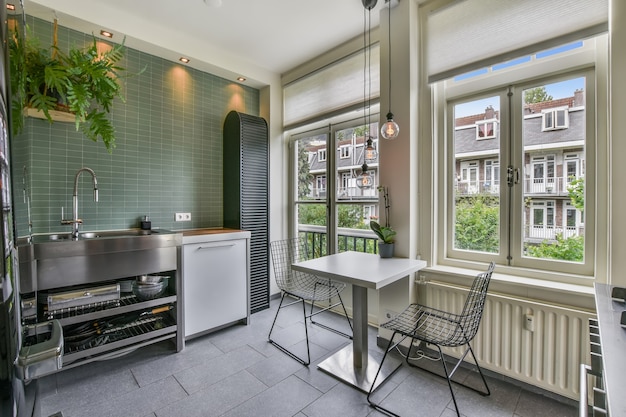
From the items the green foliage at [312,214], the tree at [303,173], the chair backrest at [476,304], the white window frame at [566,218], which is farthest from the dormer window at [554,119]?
the tree at [303,173]

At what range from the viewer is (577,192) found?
190 centimetres

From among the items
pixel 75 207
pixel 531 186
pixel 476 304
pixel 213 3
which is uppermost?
pixel 213 3

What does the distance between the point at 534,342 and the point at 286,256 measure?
2274mm

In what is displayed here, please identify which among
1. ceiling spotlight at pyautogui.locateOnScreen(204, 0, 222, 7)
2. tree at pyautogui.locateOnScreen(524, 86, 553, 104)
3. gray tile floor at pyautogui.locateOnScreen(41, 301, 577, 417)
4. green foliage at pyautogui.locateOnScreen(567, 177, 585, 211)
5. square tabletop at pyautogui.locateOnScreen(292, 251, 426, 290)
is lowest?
gray tile floor at pyautogui.locateOnScreen(41, 301, 577, 417)

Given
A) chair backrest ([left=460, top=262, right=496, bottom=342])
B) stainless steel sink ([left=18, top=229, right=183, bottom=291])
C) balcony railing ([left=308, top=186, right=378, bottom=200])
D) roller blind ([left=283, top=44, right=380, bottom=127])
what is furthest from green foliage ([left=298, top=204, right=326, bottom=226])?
chair backrest ([left=460, top=262, right=496, bottom=342])

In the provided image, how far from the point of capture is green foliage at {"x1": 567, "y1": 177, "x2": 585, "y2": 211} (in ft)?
6.17

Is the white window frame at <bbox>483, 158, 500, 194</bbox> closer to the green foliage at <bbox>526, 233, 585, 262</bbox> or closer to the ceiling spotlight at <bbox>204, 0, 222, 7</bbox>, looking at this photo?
the green foliage at <bbox>526, 233, 585, 262</bbox>

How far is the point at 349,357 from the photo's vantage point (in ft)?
7.63

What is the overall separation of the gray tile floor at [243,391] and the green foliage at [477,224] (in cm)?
96

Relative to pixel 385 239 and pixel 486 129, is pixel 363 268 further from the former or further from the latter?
pixel 486 129

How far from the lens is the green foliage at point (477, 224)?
226 centimetres

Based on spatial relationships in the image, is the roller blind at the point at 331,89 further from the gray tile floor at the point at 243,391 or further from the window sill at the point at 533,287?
the gray tile floor at the point at 243,391

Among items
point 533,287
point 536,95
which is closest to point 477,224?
point 533,287

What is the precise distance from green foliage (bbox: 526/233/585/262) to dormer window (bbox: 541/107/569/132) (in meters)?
0.74
